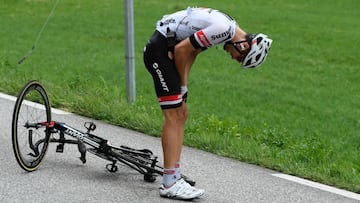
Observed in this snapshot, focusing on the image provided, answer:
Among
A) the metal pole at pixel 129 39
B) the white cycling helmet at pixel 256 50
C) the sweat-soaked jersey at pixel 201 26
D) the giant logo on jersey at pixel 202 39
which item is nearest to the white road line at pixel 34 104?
the metal pole at pixel 129 39

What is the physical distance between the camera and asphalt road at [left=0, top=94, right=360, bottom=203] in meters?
6.31

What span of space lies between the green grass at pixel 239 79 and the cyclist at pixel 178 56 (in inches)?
56.7

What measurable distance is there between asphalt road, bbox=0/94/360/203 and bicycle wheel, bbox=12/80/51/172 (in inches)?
5.2

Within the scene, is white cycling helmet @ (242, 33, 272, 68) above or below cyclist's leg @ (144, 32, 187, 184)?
above

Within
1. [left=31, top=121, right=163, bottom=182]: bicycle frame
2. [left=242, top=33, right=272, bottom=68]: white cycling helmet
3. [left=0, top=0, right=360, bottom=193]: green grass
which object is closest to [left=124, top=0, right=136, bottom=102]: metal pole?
[left=0, top=0, right=360, bottom=193]: green grass

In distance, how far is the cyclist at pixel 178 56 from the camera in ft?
20.2

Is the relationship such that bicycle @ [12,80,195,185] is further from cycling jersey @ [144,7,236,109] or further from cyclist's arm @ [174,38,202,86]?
cyclist's arm @ [174,38,202,86]

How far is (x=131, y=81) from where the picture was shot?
969cm

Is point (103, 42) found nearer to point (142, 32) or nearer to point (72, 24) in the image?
point (142, 32)

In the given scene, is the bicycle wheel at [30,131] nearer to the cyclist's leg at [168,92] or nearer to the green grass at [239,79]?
the cyclist's leg at [168,92]

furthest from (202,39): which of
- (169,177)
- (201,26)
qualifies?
(169,177)

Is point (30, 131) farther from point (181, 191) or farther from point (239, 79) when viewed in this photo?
point (239, 79)

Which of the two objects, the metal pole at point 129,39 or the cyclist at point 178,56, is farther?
the metal pole at point 129,39

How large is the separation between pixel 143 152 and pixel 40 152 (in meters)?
0.91
